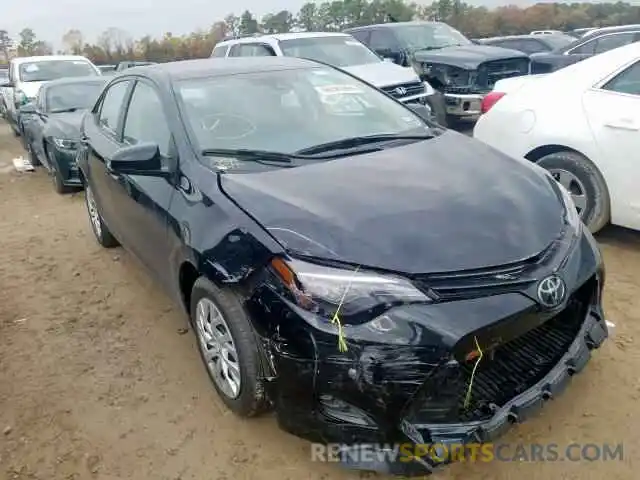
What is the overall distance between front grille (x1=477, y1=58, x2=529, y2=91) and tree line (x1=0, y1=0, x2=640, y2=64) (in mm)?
23556

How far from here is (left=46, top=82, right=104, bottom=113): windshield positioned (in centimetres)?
834

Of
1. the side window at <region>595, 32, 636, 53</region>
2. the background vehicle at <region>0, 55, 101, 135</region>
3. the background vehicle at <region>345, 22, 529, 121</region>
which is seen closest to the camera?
the background vehicle at <region>345, 22, 529, 121</region>

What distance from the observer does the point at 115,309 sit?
402cm

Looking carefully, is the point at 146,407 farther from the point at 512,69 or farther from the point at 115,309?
the point at 512,69

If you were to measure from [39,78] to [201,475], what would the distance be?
460 inches

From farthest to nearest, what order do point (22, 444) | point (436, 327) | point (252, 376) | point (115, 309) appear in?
point (115, 309) → point (22, 444) → point (252, 376) → point (436, 327)

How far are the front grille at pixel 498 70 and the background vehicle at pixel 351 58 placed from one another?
0.69m

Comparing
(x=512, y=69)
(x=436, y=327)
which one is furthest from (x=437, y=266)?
(x=512, y=69)

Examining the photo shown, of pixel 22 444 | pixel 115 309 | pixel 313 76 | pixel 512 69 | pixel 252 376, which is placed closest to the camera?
pixel 252 376

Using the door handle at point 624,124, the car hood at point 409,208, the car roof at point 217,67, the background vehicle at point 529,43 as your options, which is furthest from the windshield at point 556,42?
the car hood at point 409,208

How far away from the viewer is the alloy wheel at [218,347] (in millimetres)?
2631

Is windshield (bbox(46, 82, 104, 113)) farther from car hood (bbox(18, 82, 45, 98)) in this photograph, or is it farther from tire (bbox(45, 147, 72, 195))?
car hood (bbox(18, 82, 45, 98))

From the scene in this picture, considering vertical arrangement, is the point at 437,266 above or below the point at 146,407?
above

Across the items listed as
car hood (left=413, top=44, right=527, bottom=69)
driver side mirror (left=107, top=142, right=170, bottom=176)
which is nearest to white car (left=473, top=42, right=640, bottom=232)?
driver side mirror (left=107, top=142, right=170, bottom=176)
